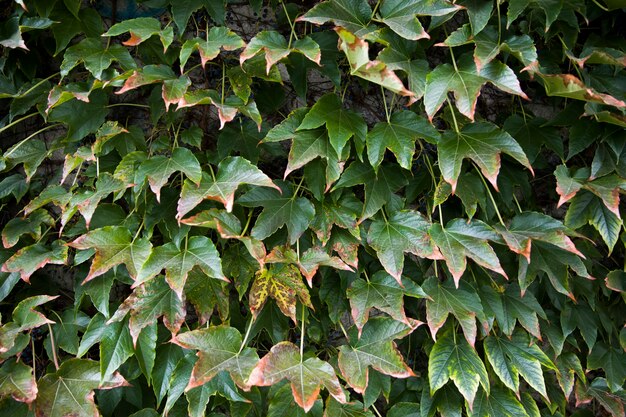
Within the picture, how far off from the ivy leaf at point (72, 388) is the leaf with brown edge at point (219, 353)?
0.23 metres

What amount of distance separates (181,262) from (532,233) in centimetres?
97

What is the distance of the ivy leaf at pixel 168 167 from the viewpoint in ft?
4.42

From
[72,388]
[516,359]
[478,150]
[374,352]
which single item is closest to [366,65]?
[478,150]

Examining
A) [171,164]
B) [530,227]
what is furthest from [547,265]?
[171,164]

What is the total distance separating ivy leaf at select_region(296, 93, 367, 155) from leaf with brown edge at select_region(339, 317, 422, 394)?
20.1 inches

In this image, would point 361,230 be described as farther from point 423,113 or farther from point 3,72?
point 3,72

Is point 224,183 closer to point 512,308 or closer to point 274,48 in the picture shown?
point 274,48

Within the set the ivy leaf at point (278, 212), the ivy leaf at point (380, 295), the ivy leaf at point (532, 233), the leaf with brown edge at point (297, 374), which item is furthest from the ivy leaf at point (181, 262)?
the ivy leaf at point (532, 233)

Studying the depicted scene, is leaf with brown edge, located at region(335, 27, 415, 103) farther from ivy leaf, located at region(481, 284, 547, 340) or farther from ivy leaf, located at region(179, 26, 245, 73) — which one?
ivy leaf, located at region(481, 284, 547, 340)

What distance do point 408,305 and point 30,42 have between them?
1494mm

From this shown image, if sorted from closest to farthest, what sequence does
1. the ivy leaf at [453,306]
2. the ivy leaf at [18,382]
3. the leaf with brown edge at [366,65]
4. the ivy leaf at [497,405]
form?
the leaf with brown edge at [366,65] < the ivy leaf at [18,382] < the ivy leaf at [453,306] < the ivy leaf at [497,405]

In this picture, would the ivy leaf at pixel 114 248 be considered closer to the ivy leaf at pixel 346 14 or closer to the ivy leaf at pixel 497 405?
the ivy leaf at pixel 346 14

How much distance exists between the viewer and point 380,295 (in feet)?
4.81

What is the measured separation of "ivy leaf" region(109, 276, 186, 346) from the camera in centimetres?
136
